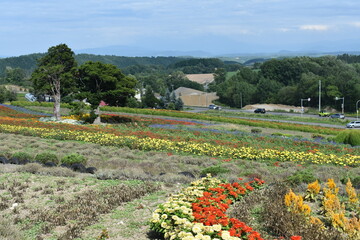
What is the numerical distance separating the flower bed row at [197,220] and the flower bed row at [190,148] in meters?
12.3

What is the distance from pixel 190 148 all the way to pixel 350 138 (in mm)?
15623

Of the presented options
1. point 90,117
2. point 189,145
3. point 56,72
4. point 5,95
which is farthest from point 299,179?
point 5,95

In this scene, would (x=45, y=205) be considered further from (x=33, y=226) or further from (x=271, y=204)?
(x=271, y=204)

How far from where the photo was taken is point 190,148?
2477 centimetres

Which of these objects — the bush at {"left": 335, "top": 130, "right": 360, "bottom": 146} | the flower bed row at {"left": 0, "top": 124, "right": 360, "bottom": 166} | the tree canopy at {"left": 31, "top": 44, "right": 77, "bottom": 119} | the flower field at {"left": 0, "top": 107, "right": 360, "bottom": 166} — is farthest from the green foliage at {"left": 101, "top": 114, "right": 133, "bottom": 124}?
the bush at {"left": 335, "top": 130, "right": 360, "bottom": 146}

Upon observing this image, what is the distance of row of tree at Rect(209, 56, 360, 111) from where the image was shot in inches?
3932

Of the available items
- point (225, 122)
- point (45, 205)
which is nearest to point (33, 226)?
point (45, 205)

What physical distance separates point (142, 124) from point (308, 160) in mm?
23597

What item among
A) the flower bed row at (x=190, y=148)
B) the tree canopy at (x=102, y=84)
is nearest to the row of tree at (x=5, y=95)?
the tree canopy at (x=102, y=84)

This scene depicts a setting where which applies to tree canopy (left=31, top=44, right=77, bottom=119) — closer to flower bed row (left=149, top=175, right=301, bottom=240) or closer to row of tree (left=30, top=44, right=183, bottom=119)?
row of tree (left=30, top=44, right=183, bottom=119)

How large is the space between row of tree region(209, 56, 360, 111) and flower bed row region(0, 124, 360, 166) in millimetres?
79097

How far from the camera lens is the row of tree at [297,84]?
9988cm

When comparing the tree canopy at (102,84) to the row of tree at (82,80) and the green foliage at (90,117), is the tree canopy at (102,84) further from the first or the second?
the green foliage at (90,117)

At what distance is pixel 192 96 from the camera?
136 m
